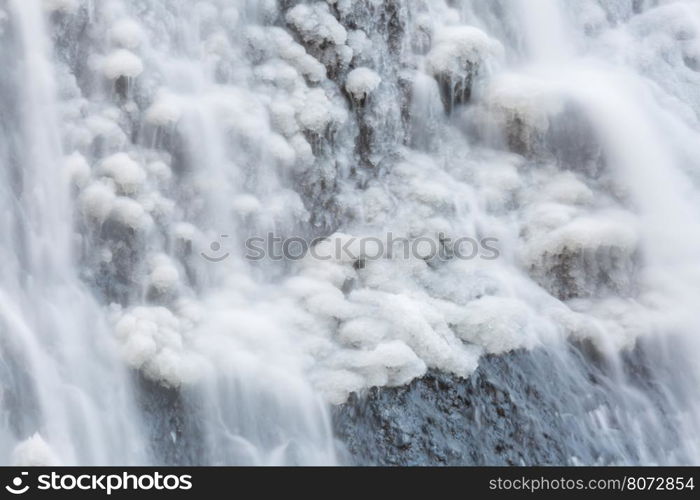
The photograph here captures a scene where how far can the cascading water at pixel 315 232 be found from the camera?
5.04m

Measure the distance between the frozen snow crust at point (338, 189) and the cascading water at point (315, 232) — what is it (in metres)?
0.02

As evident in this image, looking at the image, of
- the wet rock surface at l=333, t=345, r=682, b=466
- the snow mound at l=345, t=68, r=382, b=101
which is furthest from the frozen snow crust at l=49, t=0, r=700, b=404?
the wet rock surface at l=333, t=345, r=682, b=466

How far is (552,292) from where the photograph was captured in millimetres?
6219

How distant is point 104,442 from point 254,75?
257cm

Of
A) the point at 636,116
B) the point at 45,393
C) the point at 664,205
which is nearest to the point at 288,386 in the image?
the point at 45,393

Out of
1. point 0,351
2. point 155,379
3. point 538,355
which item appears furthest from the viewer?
point 538,355

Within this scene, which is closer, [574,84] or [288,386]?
[288,386]

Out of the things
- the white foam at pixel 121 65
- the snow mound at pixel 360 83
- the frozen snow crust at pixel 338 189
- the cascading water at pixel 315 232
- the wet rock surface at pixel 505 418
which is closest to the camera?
the cascading water at pixel 315 232

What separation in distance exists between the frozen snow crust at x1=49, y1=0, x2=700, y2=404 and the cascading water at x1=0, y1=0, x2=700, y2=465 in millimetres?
15

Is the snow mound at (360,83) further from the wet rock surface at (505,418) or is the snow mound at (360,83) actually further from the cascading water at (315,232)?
the wet rock surface at (505,418)

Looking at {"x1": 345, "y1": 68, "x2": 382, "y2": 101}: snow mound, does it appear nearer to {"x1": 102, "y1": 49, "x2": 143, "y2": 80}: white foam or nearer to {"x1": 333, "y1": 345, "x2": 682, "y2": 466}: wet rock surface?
{"x1": 102, "y1": 49, "x2": 143, "y2": 80}: white foam

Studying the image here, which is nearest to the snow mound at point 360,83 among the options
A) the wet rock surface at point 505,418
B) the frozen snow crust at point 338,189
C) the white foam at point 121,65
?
the frozen snow crust at point 338,189
